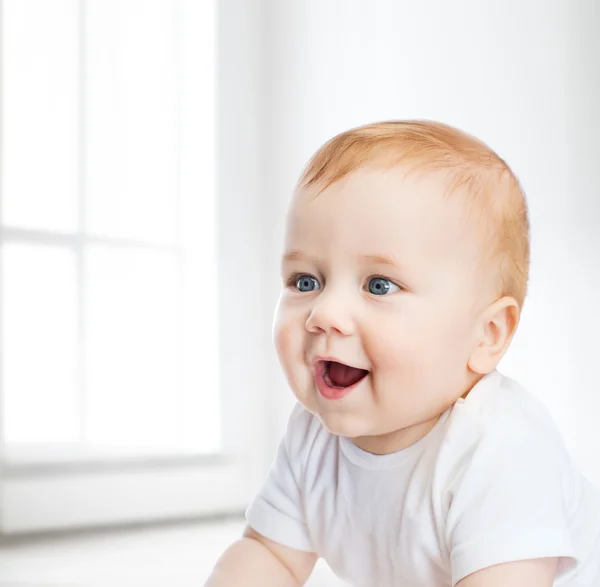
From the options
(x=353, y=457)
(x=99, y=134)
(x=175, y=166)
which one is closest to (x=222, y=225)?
(x=175, y=166)

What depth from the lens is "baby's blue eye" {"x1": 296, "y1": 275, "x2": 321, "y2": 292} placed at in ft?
2.69

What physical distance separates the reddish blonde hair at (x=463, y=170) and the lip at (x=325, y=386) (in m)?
0.16

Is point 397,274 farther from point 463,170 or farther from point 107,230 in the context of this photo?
point 107,230

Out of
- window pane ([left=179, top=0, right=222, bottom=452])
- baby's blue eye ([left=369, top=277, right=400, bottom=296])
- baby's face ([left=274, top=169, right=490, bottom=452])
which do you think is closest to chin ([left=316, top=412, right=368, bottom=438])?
baby's face ([left=274, top=169, right=490, bottom=452])

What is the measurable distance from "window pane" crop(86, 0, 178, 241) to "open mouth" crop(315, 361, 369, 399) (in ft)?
3.13

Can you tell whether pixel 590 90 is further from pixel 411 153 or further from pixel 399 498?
pixel 399 498

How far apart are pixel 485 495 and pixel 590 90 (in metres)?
0.81

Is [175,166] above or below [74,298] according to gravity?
above

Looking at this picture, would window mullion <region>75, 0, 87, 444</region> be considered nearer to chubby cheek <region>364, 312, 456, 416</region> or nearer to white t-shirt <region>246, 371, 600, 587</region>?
white t-shirt <region>246, 371, 600, 587</region>

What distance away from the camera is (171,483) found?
1650 millimetres

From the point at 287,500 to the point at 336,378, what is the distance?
21 cm

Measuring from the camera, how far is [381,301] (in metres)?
0.77

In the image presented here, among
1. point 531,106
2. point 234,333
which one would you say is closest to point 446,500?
point 531,106

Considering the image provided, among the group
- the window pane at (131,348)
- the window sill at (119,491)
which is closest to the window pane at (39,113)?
the window pane at (131,348)
